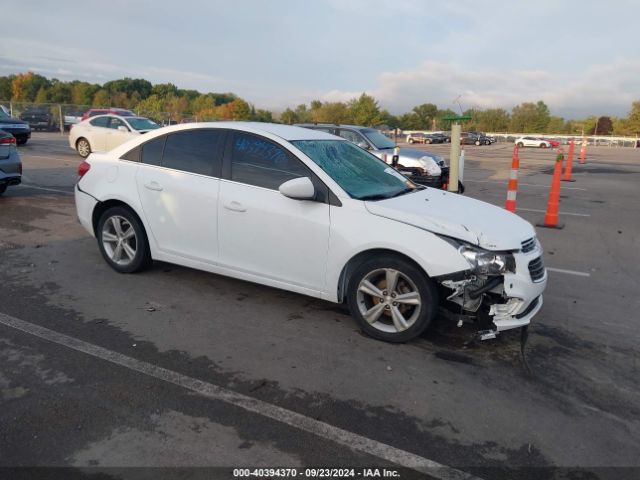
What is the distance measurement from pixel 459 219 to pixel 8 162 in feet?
27.1

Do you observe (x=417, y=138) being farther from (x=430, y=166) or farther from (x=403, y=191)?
(x=403, y=191)

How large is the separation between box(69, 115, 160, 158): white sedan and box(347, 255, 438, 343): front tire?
14.7 metres

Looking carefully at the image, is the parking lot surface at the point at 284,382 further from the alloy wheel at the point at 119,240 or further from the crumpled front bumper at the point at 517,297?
the crumpled front bumper at the point at 517,297

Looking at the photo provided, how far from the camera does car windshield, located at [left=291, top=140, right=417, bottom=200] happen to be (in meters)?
4.45

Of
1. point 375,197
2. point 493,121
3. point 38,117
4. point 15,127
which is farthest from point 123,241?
point 493,121

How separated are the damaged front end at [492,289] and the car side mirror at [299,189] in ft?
4.12

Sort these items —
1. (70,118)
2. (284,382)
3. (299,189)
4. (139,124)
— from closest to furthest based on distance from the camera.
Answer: (284,382) < (299,189) < (139,124) < (70,118)

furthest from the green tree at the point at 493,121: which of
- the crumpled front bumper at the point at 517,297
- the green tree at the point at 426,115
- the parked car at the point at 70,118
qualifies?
the crumpled front bumper at the point at 517,297

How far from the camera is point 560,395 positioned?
3418mm

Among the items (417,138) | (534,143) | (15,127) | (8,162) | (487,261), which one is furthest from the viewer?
(417,138)

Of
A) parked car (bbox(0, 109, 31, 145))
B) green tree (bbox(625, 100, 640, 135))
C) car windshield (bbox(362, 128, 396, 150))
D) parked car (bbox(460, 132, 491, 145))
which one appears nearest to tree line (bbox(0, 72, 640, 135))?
green tree (bbox(625, 100, 640, 135))

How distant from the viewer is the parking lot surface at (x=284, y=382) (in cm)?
274

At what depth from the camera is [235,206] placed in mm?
4586

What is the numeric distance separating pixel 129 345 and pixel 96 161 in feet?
8.66
